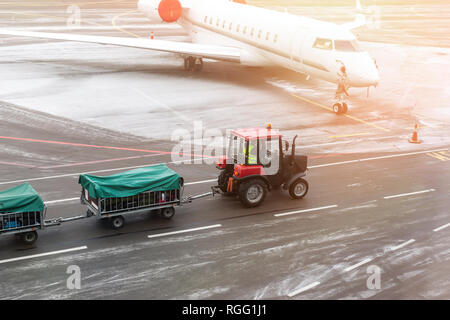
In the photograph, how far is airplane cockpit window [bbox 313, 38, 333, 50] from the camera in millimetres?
31938

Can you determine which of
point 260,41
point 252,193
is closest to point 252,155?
point 252,193

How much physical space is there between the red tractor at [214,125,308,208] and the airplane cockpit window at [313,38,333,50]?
14127 millimetres

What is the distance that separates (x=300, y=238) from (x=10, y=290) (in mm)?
7984

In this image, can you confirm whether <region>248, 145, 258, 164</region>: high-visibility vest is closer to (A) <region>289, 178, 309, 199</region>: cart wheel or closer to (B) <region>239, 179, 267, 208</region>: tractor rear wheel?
(B) <region>239, 179, 267, 208</region>: tractor rear wheel

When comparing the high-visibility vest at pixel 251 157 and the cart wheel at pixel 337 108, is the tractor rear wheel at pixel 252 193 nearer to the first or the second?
the high-visibility vest at pixel 251 157

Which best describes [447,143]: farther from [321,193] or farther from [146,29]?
[146,29]

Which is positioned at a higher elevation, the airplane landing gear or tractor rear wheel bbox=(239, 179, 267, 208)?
the airplane landing gear

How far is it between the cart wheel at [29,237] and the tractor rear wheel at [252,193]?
6.47m

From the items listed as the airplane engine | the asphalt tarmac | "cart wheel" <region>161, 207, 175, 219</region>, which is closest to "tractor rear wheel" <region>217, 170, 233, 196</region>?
the asphalt tarmac

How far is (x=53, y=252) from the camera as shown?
610 inches

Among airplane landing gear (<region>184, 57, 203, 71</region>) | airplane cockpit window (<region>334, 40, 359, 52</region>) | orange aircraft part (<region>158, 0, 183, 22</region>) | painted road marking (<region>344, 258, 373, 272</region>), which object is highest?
orange aircraft part (<region>158, 0, 183, 22</region>)

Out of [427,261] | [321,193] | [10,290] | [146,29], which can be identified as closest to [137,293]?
[10,290]

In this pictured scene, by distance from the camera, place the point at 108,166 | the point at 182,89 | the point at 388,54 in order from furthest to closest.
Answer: the point at 388,54 → the point at 182,89 → the point at 108,166

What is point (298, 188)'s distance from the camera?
19594 millimetres
